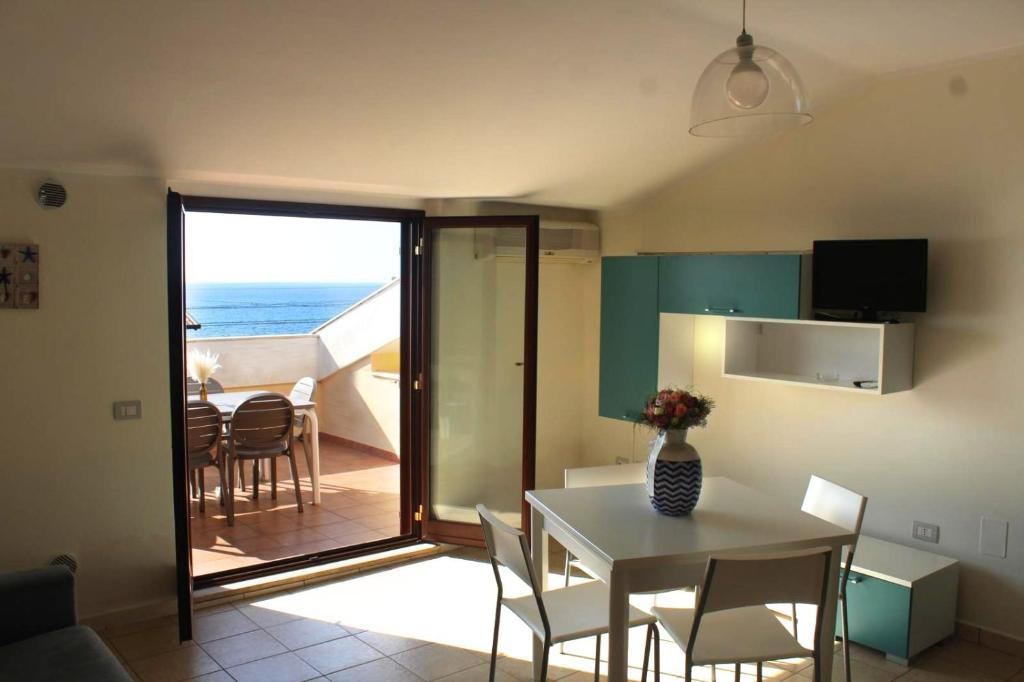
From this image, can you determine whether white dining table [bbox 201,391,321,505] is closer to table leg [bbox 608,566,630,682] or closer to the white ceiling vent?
the white ceiling vent

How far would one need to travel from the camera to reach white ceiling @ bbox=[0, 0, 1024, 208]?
279 cm

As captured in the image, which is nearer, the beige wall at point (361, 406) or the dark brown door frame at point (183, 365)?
the dark brown door frame at point (183, 365)

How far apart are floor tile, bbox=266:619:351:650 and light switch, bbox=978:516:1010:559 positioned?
3.01 meters

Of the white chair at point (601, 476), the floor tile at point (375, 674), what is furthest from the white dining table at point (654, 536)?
the floor tile at point (375, 674)

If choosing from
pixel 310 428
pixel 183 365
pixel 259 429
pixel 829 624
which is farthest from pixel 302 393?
pixel 829 624

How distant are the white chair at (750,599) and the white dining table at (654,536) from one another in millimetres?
159

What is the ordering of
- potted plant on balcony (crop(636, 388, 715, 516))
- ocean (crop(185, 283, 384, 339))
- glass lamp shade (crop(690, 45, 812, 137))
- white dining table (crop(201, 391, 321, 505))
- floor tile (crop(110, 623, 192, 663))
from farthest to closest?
ocean (crop(185, 283, 384, 339))
white dining table (crop(201, 391, 321, 505))
floor tile (crop(110, 623, 192, 663))
potted plant on balcony (crop(636, 388, 715, 516))
glass lamp shade (crop(690, 45, 812, 137))

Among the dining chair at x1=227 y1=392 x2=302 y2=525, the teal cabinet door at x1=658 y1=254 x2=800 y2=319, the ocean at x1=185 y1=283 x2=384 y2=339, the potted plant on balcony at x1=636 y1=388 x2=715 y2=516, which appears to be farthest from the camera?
the ocean at x1=185 y1=283 x2=384 y2=339

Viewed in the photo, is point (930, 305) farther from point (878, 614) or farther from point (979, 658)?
point (979, 658)

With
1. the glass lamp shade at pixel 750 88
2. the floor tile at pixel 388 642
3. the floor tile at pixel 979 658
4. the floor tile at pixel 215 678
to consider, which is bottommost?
the floor tile at pixel 979 658

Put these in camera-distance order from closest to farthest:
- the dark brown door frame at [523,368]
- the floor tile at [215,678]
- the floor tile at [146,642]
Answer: the floor tile at [215,678] → the floor tile at [146,642] → the dark brown door frame at [523,368]

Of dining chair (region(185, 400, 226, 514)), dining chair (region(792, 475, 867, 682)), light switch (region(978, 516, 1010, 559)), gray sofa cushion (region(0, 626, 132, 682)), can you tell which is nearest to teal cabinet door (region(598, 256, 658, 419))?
dining chair (region(792, 475, 867, 682))

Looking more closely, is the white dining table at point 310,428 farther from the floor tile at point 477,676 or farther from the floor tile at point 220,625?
the floor tile at point 477,676

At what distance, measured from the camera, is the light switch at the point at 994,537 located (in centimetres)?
368
